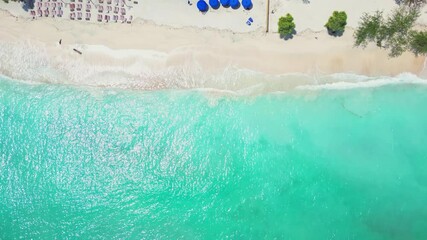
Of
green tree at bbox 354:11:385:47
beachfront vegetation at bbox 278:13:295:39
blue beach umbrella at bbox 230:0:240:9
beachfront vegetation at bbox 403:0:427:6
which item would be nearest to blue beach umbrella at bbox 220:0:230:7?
blue beach umbrella at bbox 230:0:240:9

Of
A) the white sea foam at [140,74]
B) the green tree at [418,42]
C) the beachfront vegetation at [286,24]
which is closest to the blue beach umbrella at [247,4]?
the beachfront vegetation at [286,24]

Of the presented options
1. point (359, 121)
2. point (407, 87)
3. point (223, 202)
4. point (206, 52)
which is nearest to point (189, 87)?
point (206, 52)

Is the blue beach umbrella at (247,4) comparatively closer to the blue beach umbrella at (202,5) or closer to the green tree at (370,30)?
the blue beach umbrella at (202,5)

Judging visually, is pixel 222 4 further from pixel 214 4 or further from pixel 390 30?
pixel 390 30

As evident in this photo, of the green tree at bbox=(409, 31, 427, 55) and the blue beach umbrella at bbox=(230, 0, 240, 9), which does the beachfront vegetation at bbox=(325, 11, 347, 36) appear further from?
the blue beach umbrella at bbox=(230, 0, 240, 9)

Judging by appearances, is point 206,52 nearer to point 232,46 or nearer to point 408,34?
point 232,46
